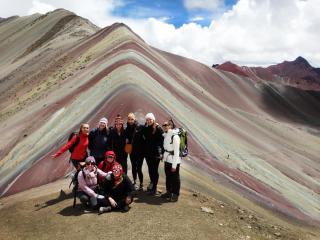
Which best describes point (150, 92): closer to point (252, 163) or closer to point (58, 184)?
point (252, 163)

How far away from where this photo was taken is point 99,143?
1276 centimetres

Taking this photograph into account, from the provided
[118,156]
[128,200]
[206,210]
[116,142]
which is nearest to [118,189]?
[128,200]

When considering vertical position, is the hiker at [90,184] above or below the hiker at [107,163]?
below

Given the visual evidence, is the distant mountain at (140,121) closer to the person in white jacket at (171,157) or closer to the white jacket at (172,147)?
the person in white jacket at (171,157)

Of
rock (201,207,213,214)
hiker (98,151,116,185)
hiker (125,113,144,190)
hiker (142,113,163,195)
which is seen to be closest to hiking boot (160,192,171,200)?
hiker (142,113,163,195)

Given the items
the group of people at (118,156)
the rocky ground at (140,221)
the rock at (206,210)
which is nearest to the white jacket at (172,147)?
the group of people at (118,156)

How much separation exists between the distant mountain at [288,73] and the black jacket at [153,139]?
111 metres

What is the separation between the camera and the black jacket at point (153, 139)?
12.7 meters

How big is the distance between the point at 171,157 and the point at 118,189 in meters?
1.77

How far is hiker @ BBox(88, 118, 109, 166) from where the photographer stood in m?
12.8

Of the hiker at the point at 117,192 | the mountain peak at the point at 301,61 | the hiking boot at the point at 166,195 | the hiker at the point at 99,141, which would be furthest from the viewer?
the mountain peak at the point at 301,61

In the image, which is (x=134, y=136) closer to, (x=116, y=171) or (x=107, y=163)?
(x=107, y=163)

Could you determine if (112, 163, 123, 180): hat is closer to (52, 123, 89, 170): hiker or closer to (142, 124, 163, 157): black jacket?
(142, 124, 163, 157): black jacket

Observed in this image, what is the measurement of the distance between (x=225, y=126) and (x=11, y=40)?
68838 millimetres
